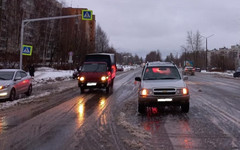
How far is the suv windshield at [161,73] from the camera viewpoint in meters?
9.11

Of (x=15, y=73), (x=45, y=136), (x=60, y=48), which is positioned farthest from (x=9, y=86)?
(x=60, y=48)

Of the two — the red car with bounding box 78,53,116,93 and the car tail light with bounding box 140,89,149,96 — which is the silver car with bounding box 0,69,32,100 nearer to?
the red car with bounding box 78,53,116,93

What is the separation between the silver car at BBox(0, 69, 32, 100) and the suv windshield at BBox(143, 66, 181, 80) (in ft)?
21.4

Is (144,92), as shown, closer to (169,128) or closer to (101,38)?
(169,128)

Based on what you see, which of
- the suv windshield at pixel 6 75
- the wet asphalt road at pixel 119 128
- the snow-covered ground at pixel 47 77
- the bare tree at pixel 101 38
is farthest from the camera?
the bare tree at pixel 101 38

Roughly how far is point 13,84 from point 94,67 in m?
5.32

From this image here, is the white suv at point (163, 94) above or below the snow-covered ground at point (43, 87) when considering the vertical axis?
above

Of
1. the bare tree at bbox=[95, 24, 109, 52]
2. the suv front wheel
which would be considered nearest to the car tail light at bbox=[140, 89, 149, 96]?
the suv front wheel

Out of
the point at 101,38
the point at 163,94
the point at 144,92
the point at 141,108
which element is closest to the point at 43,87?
the point at 141,108

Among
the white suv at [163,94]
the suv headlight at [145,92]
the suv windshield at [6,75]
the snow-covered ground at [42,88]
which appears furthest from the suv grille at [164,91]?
the suv windshield at [6,75]

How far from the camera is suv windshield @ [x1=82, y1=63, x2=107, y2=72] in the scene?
1571 centimetres

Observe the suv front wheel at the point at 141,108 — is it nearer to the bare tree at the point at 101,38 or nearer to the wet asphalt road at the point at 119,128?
the wet asphalt road at the point at 119,128

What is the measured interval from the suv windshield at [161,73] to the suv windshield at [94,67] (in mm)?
6590

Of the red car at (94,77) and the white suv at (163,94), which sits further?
the red car at (94,77)
